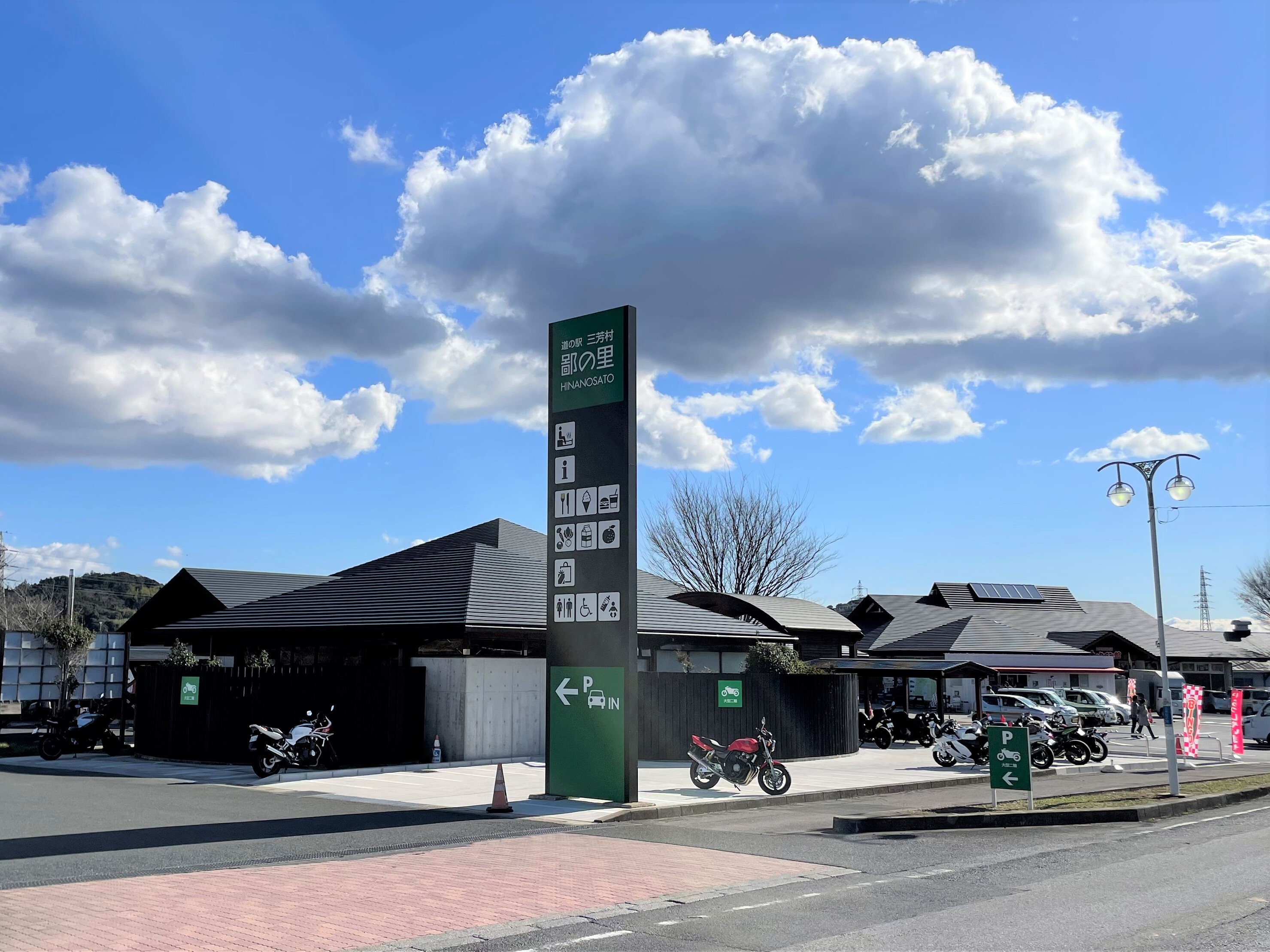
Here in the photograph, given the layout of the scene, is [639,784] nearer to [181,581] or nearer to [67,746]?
[67,746]

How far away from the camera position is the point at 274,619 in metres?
26.3

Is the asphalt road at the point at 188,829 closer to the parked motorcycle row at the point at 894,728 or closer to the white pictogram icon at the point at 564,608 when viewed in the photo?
the white pictogram icon at the point at 564,608

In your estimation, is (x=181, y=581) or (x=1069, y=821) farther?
(x=181, y=581)

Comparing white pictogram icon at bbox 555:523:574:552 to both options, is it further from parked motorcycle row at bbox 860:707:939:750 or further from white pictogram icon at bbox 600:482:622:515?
parked motorcycle row at bbox 860:707:939:750

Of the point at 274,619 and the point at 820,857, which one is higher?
the point at 274,619

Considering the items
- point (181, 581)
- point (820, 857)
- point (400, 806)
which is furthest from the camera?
point (181, 581)

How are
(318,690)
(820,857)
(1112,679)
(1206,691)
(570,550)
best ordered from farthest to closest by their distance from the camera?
(1206,691), (1112,679), (318,690), (570,550), (820,857)

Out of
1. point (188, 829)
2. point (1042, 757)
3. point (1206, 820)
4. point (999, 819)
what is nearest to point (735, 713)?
point (1042, 757)

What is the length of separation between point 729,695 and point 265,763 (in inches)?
391

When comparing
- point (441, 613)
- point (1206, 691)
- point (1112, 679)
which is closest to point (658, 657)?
point (441, 613)

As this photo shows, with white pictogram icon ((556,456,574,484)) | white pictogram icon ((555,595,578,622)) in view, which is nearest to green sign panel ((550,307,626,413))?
white pictogram icon ((556,456,574,484))

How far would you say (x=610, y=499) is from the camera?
17.4 metres

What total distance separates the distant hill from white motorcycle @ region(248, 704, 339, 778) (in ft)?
210

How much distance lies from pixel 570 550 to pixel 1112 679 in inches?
1770
